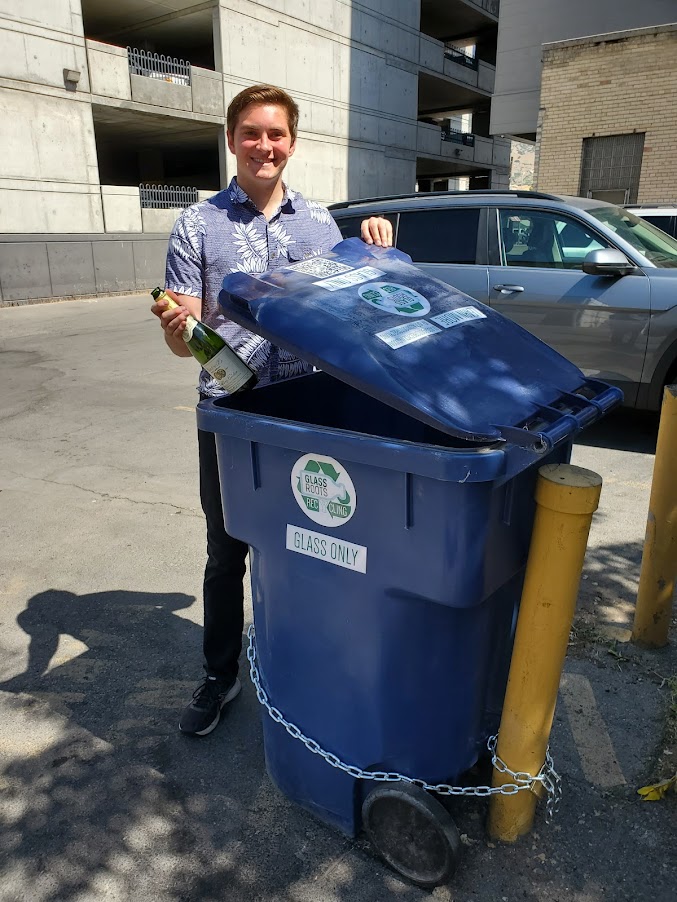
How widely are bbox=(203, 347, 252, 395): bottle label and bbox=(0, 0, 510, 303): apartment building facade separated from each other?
48.9 ft

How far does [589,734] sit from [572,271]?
3988mm

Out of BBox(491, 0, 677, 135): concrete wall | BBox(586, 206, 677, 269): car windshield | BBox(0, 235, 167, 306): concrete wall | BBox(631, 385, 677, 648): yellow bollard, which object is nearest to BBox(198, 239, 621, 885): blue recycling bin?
BBox(631, 385, 677, 648): yellow bollard

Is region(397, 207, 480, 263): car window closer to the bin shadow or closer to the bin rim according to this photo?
the bin shadow

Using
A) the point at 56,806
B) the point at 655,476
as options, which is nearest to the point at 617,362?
the point at 655,476

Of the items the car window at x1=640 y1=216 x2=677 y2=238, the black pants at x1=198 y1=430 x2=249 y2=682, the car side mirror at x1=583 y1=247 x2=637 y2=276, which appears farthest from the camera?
the car window at x1=640 y1=216 x2=677 y2=238

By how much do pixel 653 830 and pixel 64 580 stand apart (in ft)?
9.34

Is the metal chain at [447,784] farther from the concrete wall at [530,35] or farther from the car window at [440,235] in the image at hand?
the concrete wall at [530,35]

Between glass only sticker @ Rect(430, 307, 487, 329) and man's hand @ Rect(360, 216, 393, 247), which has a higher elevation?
man's hand @ Rect(360, 216, 393, 247)

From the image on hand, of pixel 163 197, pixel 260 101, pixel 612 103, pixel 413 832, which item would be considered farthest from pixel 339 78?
pixel 413 832

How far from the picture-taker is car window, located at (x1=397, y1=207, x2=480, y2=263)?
5.97m

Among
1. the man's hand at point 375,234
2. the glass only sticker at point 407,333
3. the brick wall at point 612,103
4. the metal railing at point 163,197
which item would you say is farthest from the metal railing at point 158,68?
the glass only sticker at point 407,333

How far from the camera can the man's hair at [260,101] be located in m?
2.22

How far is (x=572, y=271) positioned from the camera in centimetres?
547

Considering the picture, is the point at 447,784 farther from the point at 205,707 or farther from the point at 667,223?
the point at 667,223
